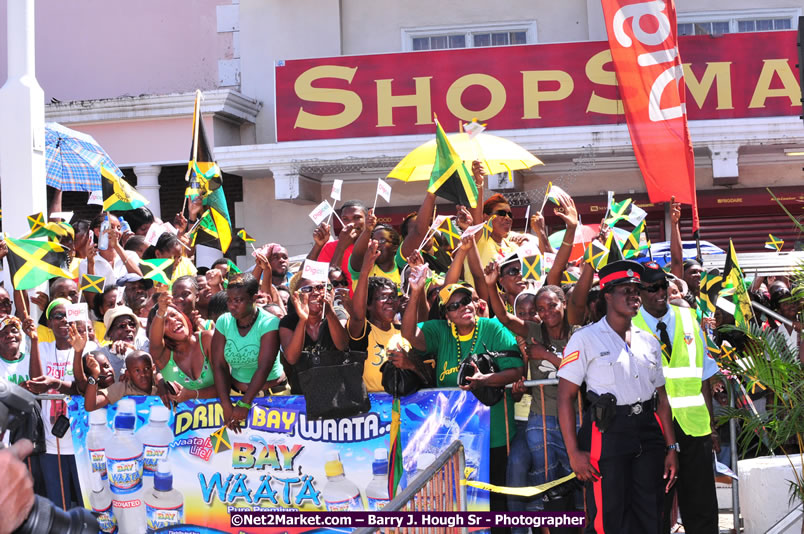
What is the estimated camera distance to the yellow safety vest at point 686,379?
20.5 ft

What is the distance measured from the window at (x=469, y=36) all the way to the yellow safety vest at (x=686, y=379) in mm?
9197

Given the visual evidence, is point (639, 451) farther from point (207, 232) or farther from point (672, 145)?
point (207, 232)

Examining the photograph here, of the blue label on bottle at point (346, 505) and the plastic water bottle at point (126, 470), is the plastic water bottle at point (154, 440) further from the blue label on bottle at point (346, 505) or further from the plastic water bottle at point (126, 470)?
the blue label on bottle at point (346, 505)

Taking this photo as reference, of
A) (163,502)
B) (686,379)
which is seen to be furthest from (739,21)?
(163,502)

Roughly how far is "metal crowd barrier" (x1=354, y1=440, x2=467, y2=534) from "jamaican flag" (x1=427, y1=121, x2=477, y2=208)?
291cm

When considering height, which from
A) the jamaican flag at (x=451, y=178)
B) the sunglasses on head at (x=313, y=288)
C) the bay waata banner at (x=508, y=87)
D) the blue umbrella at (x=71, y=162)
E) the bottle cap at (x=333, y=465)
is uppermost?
the bay waata banner at (x=508, y=87)

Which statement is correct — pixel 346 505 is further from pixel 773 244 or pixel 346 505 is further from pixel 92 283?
pixel 773 244

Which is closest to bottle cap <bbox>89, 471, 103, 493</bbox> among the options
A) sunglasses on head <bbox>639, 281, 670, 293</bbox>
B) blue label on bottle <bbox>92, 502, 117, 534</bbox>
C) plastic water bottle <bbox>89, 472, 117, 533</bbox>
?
plastic water bottle <bbox>89, 472, 117, 533</bbox>

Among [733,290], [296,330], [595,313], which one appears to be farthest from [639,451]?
[733,290]

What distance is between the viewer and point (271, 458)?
6.61 meters

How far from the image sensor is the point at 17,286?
8.34m

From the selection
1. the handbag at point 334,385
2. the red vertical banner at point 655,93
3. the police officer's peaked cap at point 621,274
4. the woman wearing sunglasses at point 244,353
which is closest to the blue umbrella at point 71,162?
the woman wearing sunglasses at point 244,353

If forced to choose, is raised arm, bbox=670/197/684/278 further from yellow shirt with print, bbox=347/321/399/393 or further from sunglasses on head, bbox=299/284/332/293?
sunglasses on head, bbox=299/284/332/293

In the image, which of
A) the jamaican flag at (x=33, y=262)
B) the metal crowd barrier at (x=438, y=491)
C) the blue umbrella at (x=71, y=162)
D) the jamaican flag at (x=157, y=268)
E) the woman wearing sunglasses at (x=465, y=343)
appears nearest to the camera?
the metal crowd barrier at (x=438, y=491)
